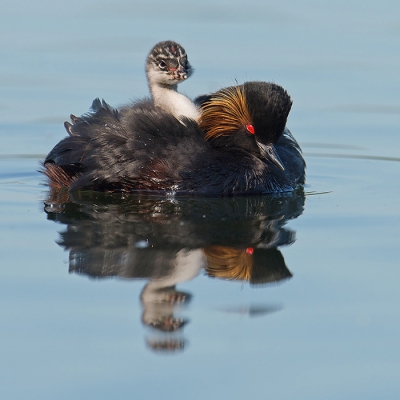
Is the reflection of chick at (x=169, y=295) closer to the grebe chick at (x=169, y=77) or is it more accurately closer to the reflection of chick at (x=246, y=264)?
the reflection of chick at (x=246, y=264)

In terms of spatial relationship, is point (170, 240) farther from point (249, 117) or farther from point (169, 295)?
point (249, 117)

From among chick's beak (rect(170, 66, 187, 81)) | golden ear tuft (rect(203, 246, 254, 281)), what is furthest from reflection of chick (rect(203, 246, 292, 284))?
chick's beak (rect(170, 66, 187, 81))

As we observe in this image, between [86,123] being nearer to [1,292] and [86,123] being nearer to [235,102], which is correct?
[235,102]

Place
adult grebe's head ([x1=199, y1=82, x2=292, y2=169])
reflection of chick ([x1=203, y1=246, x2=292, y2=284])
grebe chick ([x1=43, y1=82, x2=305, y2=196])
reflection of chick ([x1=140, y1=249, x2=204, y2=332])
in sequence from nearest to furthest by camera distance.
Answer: reflection of chick ([x1=140, y1=249, x2=204, y2=332]) → reflection of chick ([x1=203, y1=246, x2=292, y2=284]) → grebe chick ([x1=43, y1=82, x2=305, y2=196]) → adult grebe's head ([x1=199, y1=82, x2=292, y2=169])

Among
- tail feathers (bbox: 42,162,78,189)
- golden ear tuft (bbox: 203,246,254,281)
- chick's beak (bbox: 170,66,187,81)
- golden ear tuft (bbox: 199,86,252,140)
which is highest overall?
chick's beak (bbox: 170,66,187,81)

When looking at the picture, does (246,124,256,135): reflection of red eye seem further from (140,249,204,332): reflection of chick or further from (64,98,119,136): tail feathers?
(140,249,204,332): reflection of chick

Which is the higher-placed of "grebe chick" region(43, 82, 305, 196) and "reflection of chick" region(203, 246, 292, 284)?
"grebe chick" region(43, 82, 305, 196)

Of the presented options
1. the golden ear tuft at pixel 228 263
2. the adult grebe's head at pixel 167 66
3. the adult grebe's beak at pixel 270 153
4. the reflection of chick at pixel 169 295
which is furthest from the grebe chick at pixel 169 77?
the reflection of chick at pixel 169 295

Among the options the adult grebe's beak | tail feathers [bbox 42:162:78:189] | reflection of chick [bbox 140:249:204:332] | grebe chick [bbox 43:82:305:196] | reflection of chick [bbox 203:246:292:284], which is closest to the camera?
reflection of chick [bbox 140:249:204:332]

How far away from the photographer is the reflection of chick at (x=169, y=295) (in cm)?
568

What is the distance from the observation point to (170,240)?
7.46 m

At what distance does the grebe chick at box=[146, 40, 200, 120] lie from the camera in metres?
9.26

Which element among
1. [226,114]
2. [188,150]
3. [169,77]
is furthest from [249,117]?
[169,77]

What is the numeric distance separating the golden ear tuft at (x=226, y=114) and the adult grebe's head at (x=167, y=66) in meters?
0.41
